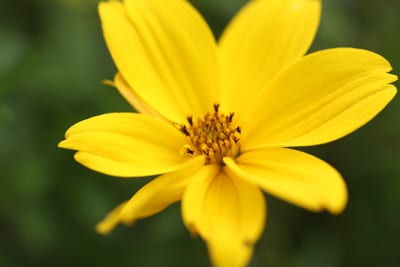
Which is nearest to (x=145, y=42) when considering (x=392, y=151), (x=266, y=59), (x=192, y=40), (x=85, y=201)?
(x=192, y=40)

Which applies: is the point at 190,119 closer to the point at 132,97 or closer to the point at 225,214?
the point at 132,97

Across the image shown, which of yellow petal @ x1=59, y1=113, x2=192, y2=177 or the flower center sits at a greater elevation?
yellow petal @ x1=59, y1=113, x2=192, y2=177

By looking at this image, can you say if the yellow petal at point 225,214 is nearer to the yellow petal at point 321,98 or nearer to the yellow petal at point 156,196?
the yellow petal at point 156,196

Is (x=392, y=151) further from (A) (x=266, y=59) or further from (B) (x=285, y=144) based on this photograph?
(B) (x=285, y=144)

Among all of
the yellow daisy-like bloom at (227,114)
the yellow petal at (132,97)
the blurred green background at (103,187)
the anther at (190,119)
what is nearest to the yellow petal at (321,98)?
the yellow daisy-like bloom at (227,114)

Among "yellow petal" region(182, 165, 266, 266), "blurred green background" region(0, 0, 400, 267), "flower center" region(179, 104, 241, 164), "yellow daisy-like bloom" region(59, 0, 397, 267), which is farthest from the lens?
"blurred green background" region(0, 0, 400, 267)

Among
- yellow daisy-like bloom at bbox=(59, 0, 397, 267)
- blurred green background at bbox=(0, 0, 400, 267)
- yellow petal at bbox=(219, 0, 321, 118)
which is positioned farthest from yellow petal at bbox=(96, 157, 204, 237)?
blurred green background at bbox=(0, 0, 400, 267)

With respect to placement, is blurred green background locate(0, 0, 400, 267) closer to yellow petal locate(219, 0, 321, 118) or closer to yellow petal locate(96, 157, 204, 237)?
yellow petal locate(219, 0, 321, 118)

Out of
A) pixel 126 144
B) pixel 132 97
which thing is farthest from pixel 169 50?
pixel 126 144
